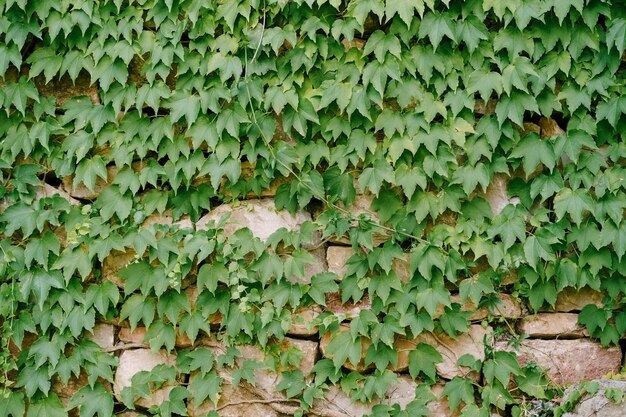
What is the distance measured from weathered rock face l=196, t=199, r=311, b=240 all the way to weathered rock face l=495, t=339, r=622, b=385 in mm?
1193

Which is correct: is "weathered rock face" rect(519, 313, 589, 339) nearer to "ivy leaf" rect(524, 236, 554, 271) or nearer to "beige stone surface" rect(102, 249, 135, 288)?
"ivy leaf" rect(524, 236, 554, 271)

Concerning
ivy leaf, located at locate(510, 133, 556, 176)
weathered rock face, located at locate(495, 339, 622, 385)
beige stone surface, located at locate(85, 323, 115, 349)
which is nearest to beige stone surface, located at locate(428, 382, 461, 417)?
weathered rock face, located at locate(495, 339, 622, 385)

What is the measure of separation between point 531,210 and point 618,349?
2.68ft

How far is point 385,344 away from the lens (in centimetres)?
361

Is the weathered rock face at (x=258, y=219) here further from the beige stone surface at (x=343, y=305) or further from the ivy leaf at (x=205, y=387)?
the ivy leaf at (x=205, y=387)

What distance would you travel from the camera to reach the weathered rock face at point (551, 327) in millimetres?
3711

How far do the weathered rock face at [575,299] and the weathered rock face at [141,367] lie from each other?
1968 mm

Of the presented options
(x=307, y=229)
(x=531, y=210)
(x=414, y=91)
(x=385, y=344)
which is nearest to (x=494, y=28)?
(x=414, y=91)

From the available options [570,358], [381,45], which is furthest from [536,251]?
[381,45]

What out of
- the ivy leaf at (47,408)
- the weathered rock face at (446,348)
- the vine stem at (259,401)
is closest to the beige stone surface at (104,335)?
the ivy leaf at (47,408)

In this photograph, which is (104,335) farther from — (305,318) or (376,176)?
(376,176)

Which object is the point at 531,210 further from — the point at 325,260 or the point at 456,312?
the point at 325,260

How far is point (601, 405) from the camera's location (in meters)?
3.14

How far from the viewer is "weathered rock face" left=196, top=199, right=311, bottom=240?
3.73m
